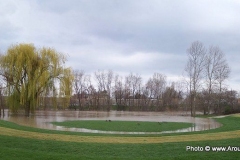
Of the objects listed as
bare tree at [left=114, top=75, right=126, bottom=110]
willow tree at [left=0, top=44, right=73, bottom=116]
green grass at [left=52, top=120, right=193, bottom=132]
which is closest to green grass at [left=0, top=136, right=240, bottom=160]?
green grass at [left=52, top=120, right=193, bottom=132]

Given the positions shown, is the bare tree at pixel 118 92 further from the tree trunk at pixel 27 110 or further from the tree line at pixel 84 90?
the tree trunk at pixel 27 110

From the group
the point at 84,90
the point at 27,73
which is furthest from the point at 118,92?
the point at 27,73

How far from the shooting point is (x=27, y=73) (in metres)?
32.5

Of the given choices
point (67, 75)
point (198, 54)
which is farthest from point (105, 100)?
point (67, 75)

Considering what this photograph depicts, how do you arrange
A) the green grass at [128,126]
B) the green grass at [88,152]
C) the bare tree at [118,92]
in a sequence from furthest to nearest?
the bare tree at [118,92]
the green grass at [128,126]
the green grass at [88,152]

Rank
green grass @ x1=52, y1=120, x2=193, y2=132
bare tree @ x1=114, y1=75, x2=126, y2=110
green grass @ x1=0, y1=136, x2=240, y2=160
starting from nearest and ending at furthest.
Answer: green grass @ x1=0, y1=136, x2=240, y2=160 → green grass @ x1=52, y1=120, x2=193, y2=132 → bare tree @ x1=114, y1=75, x2=126, y2=110

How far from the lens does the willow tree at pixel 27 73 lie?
1261 inches

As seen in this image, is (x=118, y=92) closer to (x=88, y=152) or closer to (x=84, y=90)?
(x=84, y=90)

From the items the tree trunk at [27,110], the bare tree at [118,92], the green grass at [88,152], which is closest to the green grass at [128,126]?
the green grass at [88,152]

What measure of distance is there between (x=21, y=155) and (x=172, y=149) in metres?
4.77

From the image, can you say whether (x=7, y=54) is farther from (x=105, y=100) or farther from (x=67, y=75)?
(x=105, y=100)

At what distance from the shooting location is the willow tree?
1261 inches

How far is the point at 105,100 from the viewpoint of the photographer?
238 ft

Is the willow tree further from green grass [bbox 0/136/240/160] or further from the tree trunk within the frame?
green grass [bbox 0/136/240/160]
